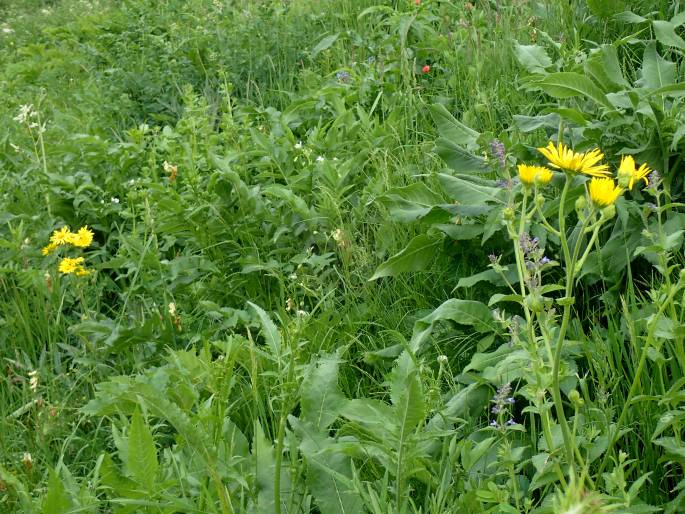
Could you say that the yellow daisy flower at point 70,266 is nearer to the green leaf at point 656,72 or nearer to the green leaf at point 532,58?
the green leaf at point 532,58

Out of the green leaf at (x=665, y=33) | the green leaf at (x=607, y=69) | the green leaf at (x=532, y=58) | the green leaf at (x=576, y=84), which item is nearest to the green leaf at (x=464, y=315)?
the green leaf at (x=576, y=84)

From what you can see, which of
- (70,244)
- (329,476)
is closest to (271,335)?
(329,476)

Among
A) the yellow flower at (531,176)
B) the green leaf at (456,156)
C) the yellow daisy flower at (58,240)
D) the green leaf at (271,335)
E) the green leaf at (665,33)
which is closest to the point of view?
the yellow flower at (531,176)

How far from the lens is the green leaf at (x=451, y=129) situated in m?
2.77

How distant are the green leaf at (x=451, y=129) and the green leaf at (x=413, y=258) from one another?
0.35 m

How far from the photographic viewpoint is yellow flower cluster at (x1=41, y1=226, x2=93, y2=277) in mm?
2961

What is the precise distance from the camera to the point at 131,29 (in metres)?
5.73

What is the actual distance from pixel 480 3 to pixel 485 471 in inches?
119

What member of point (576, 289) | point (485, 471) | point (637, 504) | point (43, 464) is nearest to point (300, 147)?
point (576, 289)

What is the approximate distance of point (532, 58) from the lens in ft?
9.66

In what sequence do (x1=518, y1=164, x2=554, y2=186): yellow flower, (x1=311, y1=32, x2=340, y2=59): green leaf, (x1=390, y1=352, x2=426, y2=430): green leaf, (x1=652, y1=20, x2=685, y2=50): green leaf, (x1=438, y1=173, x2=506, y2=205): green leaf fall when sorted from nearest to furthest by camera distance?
(x1=518, y1=164, x2=554, y2=186): yellow flower, (x1=390, y1=352, x2=426, y2=430): green leaf, (x1=438, y1=173, x2=506, y2=205): green leaf, (x1=652, y1=20, x2=685, y2=50): green leaf, (x1=311, y1=32, x2=340, y2=59): green leaf

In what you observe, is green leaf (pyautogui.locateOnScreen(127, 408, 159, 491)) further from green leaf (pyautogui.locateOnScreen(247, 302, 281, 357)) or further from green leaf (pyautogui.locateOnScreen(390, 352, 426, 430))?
green leaf (pyautogui.locateOnScreen(390, 352, 426, 430))

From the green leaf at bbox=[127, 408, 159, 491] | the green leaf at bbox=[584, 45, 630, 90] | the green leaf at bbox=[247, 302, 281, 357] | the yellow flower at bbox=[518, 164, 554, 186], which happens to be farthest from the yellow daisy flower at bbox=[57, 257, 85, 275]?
the yellow flower at bbox=[518, 164, 554, 186]

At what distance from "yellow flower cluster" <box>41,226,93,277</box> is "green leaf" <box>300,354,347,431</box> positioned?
1.27 metres
